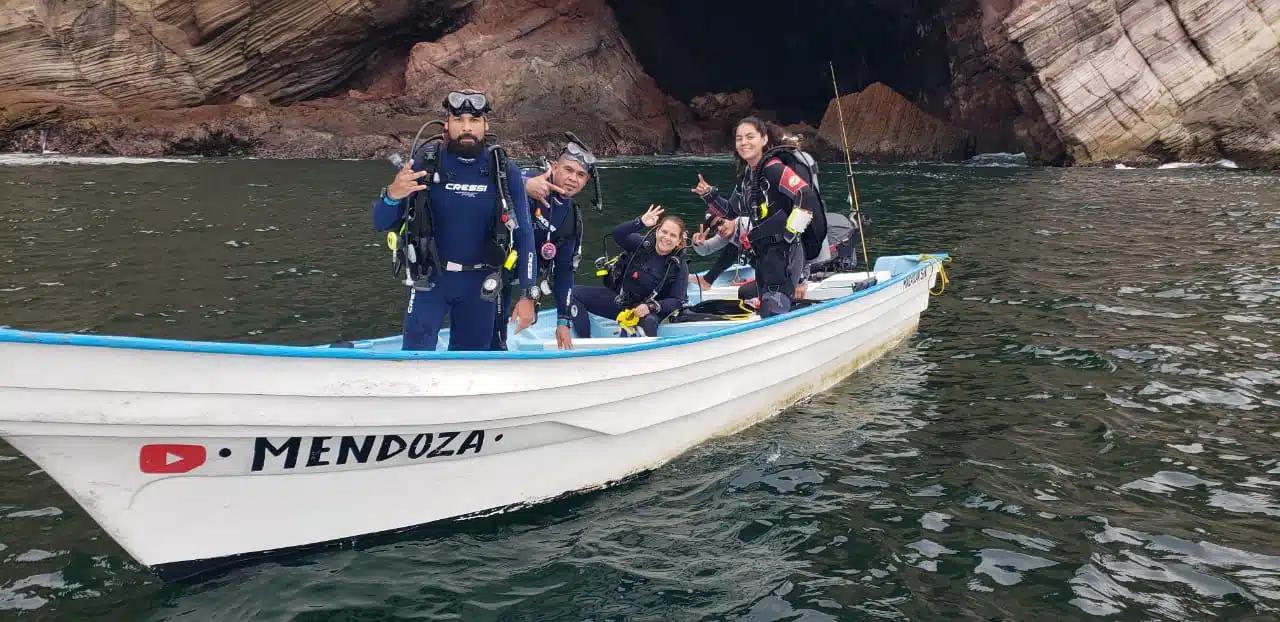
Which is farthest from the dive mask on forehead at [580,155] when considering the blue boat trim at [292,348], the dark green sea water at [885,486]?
the dark green sea water at [885,486]

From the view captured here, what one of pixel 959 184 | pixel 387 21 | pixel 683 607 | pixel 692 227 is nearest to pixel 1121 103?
pixel 959 184

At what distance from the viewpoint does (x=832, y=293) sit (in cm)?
1012

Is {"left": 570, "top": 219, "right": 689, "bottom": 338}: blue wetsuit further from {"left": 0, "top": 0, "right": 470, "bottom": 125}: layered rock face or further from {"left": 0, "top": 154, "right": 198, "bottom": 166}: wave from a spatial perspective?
{"left": 0, "top": 0, "right": 470, "bottom": 125}: layered rock face

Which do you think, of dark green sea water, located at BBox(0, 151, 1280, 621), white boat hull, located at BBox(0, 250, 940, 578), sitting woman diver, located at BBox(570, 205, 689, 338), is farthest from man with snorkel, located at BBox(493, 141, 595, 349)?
dark green sea water, located at BBox(0, 151, 1280, 621)

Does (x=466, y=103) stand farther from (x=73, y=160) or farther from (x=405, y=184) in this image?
(x=73, y=160)

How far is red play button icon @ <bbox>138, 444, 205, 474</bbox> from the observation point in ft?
14.8

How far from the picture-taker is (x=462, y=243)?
6012 mm

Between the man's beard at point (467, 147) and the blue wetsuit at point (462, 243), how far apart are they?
4 cm

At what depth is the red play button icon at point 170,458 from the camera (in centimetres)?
452

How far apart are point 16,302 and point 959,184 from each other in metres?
25.6

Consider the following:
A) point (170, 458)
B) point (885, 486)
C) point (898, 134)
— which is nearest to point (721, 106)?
point (898, 134)

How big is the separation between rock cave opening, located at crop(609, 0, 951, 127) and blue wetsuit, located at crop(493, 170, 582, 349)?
42.1 metres

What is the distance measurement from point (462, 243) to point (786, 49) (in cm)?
4925

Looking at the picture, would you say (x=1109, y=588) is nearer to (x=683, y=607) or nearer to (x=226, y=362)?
(x=683, y=607)
